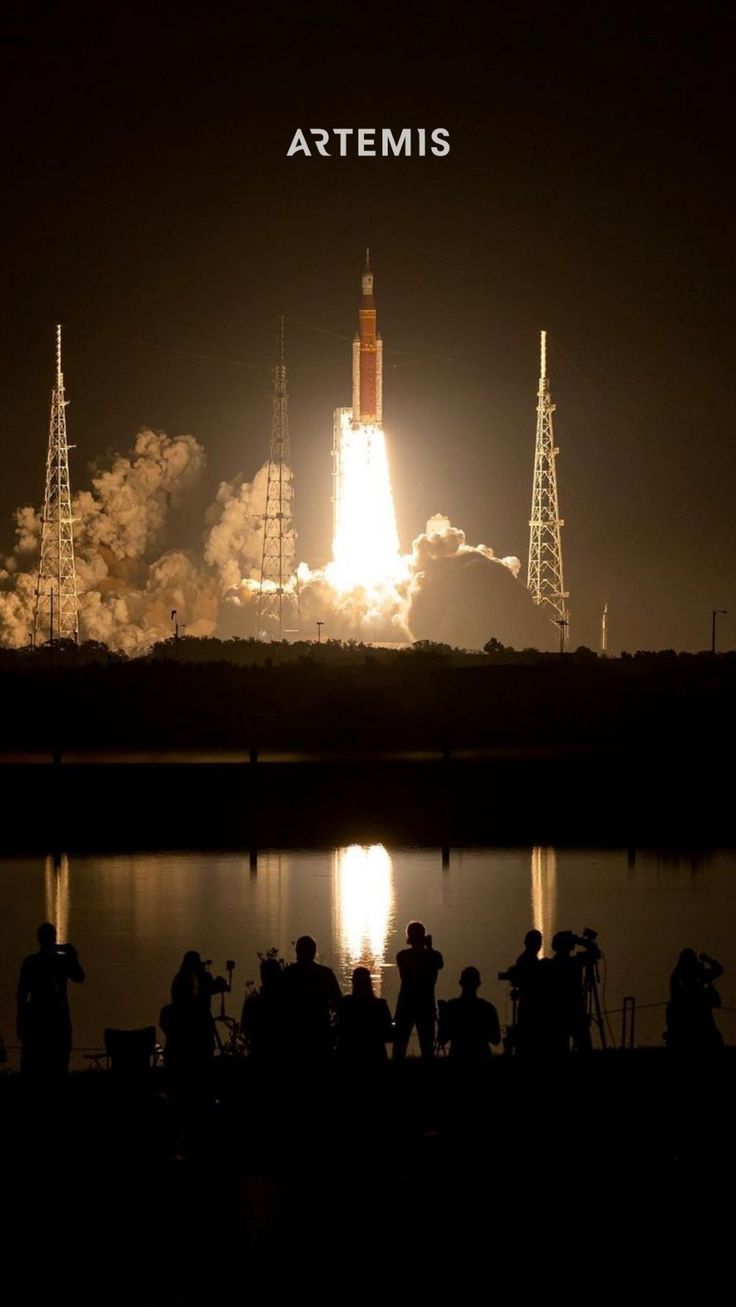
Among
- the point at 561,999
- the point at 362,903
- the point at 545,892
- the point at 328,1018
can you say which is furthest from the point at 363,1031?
the point at 545,892

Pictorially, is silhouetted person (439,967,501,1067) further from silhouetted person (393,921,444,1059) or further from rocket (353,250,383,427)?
rocket (353,250,383,427)

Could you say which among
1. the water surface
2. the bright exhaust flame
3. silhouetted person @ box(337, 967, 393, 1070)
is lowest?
the water surface

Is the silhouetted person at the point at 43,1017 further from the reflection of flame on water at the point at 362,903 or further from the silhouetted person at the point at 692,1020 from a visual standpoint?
the reflection of flame on water at the point at 362,903

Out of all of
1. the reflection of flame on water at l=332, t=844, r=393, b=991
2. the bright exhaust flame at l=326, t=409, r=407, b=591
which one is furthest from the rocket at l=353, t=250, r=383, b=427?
the reflection of flame on water at l=332, t=844, r=393, b=991

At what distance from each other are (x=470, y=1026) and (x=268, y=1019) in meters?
1.01

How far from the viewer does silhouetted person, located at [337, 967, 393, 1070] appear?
8.89m

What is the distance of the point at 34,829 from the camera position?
108ft

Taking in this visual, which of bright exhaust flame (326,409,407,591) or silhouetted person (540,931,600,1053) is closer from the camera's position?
silhouetted person (540,931,600,1053)

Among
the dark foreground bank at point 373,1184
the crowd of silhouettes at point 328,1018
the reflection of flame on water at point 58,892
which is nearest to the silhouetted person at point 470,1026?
the crowd of silhouettes at point 328,1018

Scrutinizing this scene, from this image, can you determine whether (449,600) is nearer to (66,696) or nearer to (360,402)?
(360,402)

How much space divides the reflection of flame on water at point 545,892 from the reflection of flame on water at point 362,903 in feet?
6.36

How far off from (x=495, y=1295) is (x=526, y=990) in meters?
2.46

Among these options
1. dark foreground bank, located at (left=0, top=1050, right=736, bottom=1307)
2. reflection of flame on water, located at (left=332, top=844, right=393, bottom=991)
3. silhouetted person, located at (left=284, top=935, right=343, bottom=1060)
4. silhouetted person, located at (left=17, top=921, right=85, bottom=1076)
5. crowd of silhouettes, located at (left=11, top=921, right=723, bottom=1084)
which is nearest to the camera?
dark foreground bank, located at (left=0, top=1050, right=736, bottom=1307)

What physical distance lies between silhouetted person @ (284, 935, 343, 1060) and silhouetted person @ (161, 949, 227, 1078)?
0.49m
